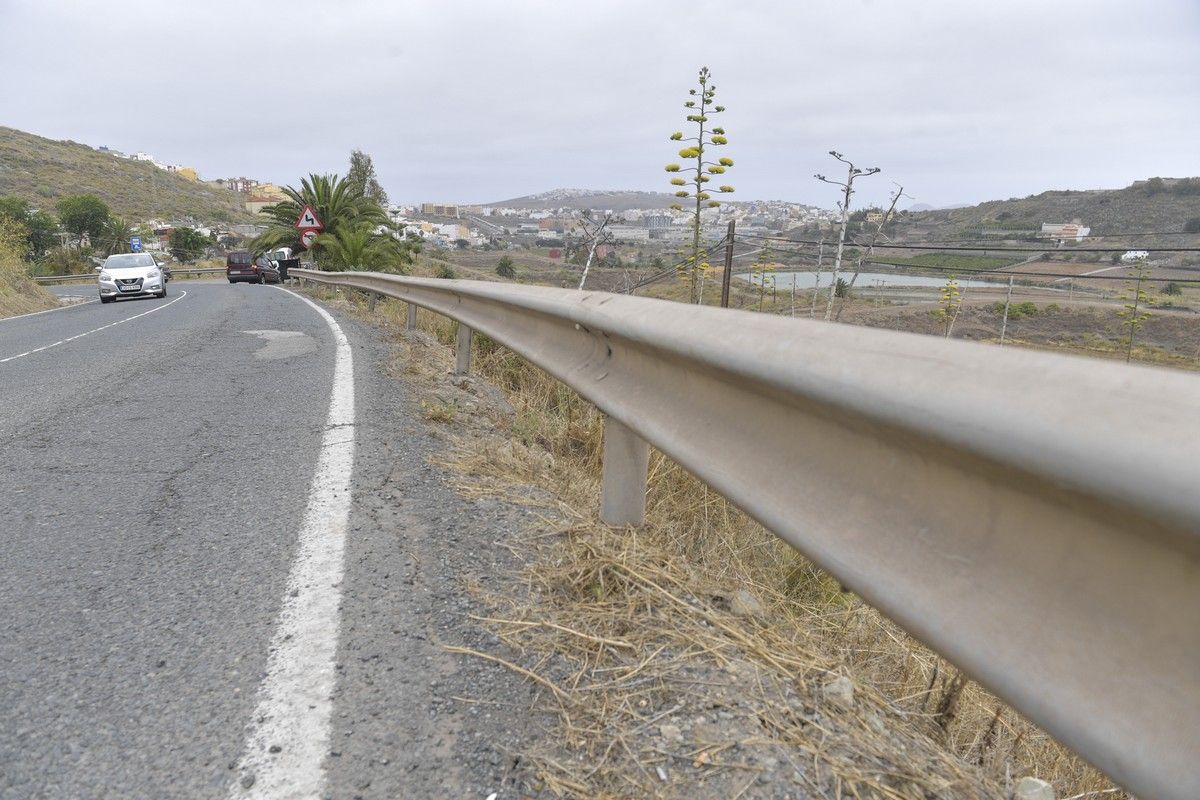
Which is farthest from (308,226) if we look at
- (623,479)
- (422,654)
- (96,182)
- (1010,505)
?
(96,182)

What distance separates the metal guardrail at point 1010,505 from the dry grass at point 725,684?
0.46 m

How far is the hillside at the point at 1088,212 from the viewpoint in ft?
30.4

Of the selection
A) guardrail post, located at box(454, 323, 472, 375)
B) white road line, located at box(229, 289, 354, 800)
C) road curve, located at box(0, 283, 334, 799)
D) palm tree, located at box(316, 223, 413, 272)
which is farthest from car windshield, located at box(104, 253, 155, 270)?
white road line, located at box(229, 289, 354, 800)

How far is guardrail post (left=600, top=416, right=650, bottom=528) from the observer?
2.69 metres

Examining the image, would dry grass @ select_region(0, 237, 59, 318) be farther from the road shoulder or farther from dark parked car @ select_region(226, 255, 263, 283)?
the road shoulder

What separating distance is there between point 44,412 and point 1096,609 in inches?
232

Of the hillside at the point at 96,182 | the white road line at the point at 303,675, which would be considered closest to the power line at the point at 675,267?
the white road line at the point at 303,675

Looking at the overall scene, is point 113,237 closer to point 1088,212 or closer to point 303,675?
point 1088,212

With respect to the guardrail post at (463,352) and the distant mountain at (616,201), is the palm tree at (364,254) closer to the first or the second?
the distant mountain at (616,201)

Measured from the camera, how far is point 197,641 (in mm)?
2057

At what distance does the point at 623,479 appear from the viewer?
9.04ft

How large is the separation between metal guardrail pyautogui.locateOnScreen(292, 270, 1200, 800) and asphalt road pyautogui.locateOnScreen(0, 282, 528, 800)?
2.85 feet

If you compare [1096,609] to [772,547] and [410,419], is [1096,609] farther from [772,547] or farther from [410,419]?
[410,419]

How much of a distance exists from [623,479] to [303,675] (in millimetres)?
1230
